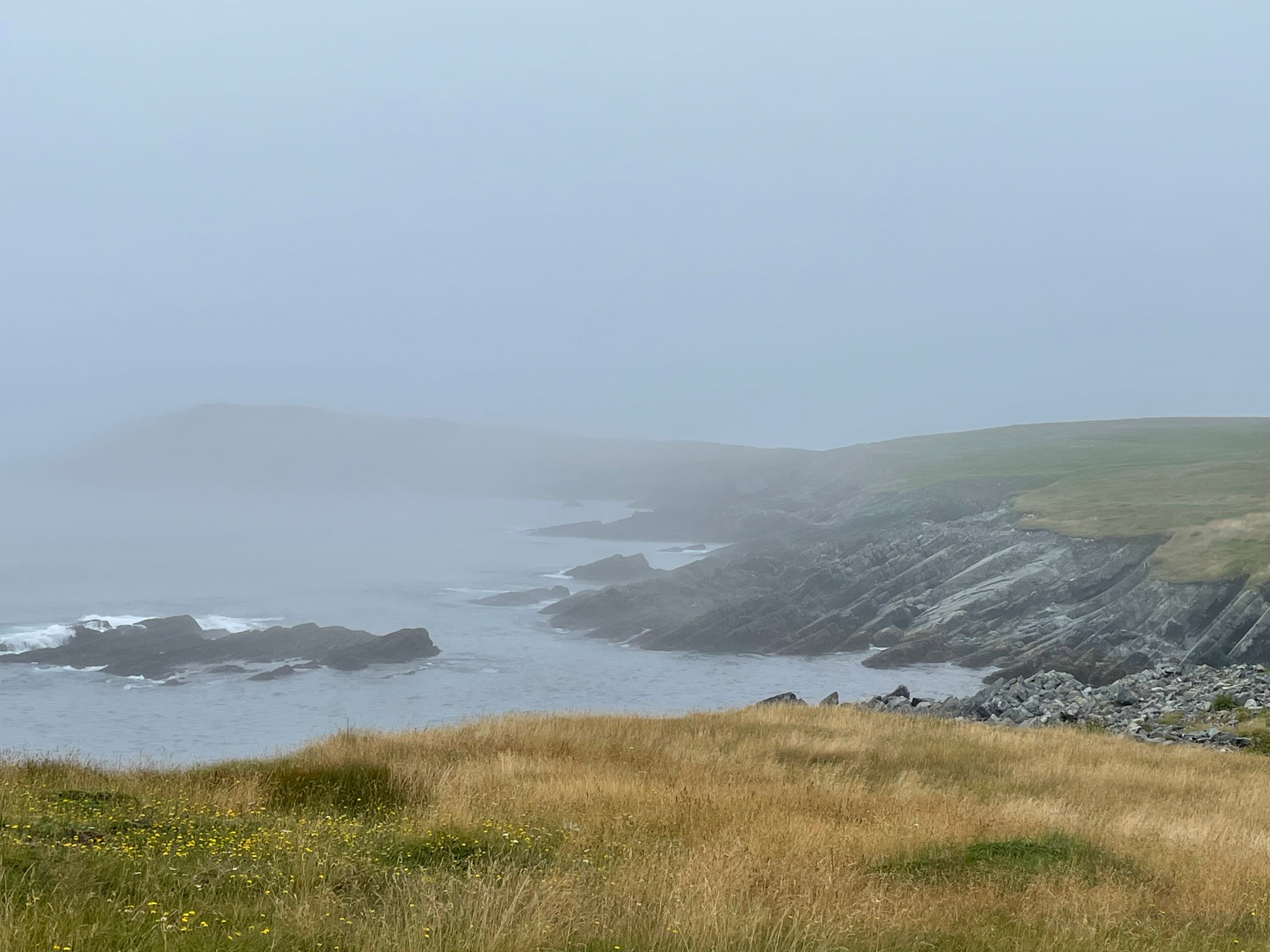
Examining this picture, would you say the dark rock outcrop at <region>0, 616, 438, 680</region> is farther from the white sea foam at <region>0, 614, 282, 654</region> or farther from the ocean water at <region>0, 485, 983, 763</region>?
the ocean water at <region>0, 485, 983, 763</region>

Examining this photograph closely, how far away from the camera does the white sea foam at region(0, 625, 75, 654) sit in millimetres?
53375

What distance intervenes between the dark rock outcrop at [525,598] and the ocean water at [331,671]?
2101mm

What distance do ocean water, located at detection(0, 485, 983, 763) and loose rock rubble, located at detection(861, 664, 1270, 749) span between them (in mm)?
8701

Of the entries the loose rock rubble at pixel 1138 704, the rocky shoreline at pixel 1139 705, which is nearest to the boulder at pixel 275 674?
the rocky shoreline at pixel 1139 705

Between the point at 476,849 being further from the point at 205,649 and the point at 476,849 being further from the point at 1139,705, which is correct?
the point at 205,649

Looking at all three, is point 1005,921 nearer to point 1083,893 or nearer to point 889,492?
point 1083,893

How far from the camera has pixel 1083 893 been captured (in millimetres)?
7746

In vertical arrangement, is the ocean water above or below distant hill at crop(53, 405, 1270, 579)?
below

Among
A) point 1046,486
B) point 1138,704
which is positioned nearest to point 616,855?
point 1138,704

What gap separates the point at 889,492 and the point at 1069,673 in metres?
75.2

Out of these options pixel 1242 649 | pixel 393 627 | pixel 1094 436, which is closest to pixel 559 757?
pixel 1242 649

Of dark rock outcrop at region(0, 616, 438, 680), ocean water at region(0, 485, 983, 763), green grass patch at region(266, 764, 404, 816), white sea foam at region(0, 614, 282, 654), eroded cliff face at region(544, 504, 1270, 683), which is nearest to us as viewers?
green grass patch at region(266, 764, 404, 816)

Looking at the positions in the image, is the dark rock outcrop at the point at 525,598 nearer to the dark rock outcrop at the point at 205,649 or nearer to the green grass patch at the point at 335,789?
the dark rock outcrop at the point at 205,649

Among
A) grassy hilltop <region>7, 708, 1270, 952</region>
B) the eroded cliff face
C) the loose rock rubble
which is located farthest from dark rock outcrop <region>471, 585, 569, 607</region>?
grassy hilltop <region>7, 708, 1270, 952</region>
